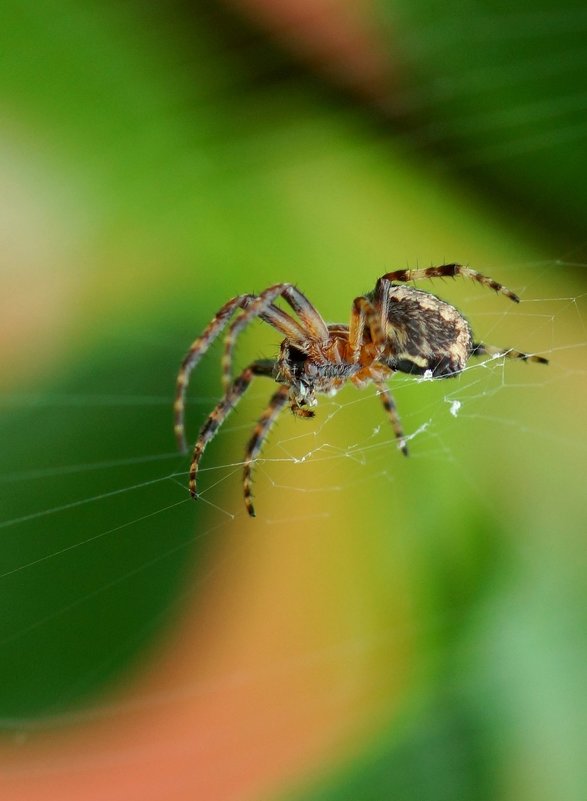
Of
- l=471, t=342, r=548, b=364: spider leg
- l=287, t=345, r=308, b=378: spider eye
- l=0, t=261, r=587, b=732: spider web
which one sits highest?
l=287, t=345, r=308, b=378: spider eye

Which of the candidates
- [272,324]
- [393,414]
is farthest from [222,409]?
[393,414]

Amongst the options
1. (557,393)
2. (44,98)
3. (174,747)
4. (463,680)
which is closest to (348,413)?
(557,393)

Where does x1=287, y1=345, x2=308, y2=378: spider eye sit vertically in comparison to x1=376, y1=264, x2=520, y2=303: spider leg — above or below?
below

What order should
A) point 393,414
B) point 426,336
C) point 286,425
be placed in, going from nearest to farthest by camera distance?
point 426,336 < point 393,414 < point 286,425

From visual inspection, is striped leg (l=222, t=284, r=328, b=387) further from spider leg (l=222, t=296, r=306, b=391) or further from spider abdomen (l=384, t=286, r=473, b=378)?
spider abdomen (l=384, t=286, r=473, b=378)

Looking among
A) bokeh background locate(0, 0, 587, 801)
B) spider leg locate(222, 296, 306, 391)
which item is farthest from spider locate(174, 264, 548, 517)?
bokeh background locate(0, 0, 587, 801)

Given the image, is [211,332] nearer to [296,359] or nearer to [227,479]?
[296,359]
